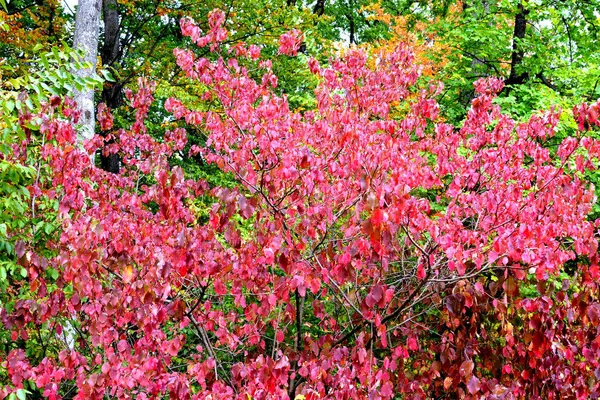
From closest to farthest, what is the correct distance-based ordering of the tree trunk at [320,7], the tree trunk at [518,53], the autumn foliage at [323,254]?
1. the autumn foliage at [323,254]
2. the tree trunk at [518,53]
3. the tree trunk at [320,7]

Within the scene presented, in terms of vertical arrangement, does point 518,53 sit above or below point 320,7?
below

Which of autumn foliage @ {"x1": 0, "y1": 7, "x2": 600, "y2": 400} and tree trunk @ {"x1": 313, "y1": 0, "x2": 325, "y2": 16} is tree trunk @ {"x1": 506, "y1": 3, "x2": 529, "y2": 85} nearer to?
autumn foliage @ {"x1": 0, "y1": 7, "x2": 600, "y2": 400}

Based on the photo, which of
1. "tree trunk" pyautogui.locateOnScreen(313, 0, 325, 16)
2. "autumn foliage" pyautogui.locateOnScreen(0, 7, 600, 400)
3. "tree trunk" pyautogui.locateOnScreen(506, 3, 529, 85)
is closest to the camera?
"autumn foliage" pyautogui.locateOnScreen(0, 7, 600, 400)

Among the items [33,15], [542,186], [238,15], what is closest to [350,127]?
[542,186]

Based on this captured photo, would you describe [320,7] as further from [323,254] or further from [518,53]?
[323,254]

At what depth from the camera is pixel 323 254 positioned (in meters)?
3.42

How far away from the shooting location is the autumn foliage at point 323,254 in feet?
9.73

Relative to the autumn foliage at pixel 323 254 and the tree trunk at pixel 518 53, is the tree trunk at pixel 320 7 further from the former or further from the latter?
the autumn foliage at pixel 323 254

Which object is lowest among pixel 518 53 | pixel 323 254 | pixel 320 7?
pixel 323 254

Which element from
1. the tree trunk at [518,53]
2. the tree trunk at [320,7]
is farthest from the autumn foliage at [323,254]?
the tree trunk at [320,7]

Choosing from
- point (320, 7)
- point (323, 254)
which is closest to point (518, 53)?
point (323, 254)

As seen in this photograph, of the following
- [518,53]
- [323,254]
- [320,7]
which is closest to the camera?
[323,254]

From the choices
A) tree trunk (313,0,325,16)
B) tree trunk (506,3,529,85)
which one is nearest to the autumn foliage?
tree trunk (506,3,529,85)

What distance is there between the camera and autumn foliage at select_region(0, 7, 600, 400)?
2.97 m
